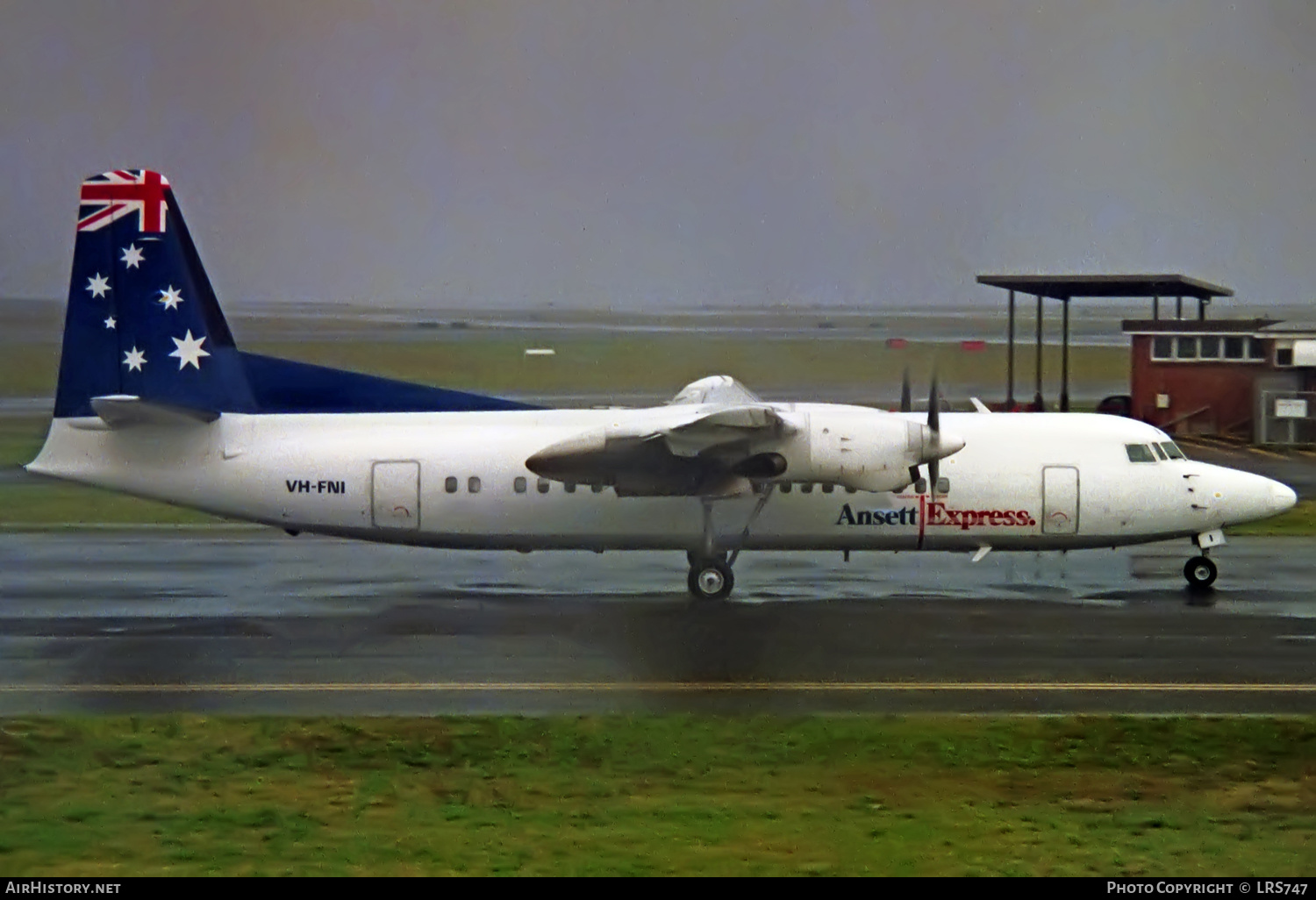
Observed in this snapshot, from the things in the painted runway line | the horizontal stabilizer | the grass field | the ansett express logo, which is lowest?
the grass field

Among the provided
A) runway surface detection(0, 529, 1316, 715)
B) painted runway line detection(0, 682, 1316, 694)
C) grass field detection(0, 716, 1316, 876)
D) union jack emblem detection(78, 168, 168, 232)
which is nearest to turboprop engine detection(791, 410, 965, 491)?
runway surface detection(0, 529, 1316, 715)

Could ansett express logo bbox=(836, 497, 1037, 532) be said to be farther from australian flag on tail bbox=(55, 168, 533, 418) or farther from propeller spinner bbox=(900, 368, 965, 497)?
australian flag on tail bbox=(55, 168, 533, 418)

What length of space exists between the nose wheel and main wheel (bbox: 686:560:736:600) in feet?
23.6

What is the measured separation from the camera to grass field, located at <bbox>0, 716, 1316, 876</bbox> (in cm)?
1198

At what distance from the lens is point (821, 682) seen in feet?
59.2

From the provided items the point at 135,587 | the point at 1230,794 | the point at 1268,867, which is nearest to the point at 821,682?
the point at 1230,794

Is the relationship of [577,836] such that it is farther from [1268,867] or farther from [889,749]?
[1268,867]

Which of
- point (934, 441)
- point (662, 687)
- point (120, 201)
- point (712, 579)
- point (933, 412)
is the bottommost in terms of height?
point (662, 687)

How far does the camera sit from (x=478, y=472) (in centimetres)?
2362

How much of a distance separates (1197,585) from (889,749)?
429 inches

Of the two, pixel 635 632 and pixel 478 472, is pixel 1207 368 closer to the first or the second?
pixel 478 472

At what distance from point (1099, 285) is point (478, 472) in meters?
32.3

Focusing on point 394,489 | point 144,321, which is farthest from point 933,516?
point 144,321

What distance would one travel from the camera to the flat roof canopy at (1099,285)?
49.6m
